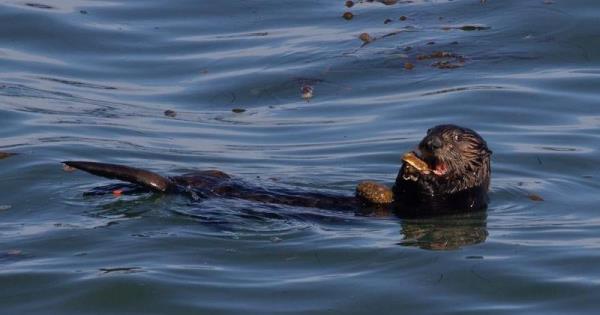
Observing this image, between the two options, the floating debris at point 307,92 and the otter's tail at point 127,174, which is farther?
the floating debris at point 307,92

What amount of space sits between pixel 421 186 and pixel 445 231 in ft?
1.06

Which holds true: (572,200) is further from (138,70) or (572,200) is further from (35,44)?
(35,44)

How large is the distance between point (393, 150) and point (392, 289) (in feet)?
11.5

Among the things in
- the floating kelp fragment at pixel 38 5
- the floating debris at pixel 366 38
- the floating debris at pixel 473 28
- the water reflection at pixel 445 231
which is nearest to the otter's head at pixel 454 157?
the water reflection at pixel 445 231

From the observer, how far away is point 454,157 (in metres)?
8.36

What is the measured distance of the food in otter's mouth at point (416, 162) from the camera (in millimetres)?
8103

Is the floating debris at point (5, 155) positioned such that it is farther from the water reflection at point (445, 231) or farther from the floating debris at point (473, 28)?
the floating debris at point (473, 28)

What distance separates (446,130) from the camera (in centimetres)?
830

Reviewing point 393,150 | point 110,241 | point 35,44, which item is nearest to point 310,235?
point 110,241

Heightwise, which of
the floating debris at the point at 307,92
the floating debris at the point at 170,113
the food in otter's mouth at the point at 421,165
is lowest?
the food in otter's mouth at the point at 421,165

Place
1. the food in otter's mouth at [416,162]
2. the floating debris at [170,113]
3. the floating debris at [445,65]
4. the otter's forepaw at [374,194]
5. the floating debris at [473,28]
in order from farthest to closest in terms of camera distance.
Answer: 1. the floating debris at [473,28]
2. the floating debris at [445,65]
3. the floating debris at [170,113]
4. the otter's forepaw at [374,194]
5. the food in otter's mouth at [416,162]

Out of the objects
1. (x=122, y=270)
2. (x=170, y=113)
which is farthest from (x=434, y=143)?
(x=170, y=113)

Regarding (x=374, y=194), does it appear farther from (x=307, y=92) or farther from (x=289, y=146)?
(x=307, y=92)

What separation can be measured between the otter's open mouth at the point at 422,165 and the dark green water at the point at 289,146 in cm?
28
